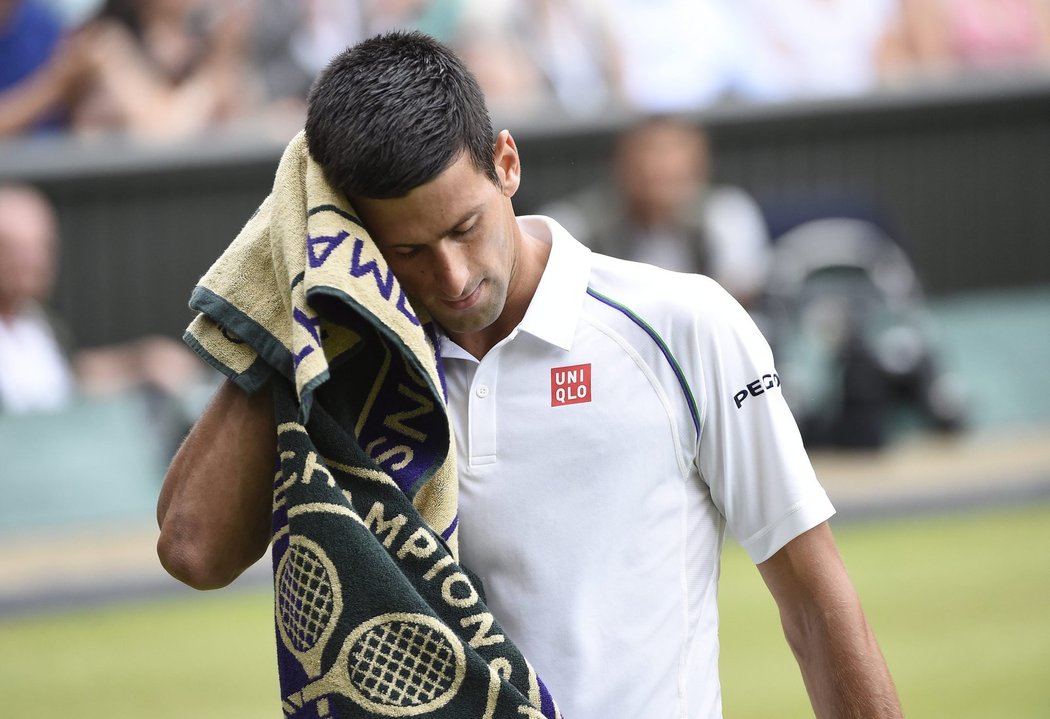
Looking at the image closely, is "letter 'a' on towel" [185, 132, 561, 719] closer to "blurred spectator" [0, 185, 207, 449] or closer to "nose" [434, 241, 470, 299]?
"nose" [434, 241, 470, 299]

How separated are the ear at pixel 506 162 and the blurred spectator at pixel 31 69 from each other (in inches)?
227

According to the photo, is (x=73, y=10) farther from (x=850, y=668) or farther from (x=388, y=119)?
(x=850, y=668)

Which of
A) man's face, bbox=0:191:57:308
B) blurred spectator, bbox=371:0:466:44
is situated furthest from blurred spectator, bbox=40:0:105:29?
blurred spectator, bbox=371:0:466:44

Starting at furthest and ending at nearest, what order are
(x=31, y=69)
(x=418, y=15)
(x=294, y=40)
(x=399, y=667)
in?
1. (x=418, y=15)
2. (x=294, y=40)
3. (x=31, y=69)
4. (x=399, y=667)

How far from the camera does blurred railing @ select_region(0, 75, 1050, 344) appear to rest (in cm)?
764

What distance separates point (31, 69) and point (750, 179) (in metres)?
4.11

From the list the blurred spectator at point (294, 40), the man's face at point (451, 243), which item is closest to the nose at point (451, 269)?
the man's face at point (451, 243)

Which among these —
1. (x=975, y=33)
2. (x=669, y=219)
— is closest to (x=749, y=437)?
(x=669, y=219)

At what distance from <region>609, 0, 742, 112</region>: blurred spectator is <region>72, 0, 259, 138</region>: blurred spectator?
219cm

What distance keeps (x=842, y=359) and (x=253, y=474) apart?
5.80 m

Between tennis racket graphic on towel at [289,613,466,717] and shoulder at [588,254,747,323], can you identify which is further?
shoulder at [588,254,747,323]

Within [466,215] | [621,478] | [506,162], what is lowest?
[621,478]

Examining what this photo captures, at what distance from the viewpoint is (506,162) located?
2.02 m

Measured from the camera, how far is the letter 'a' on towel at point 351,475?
1.76 m
